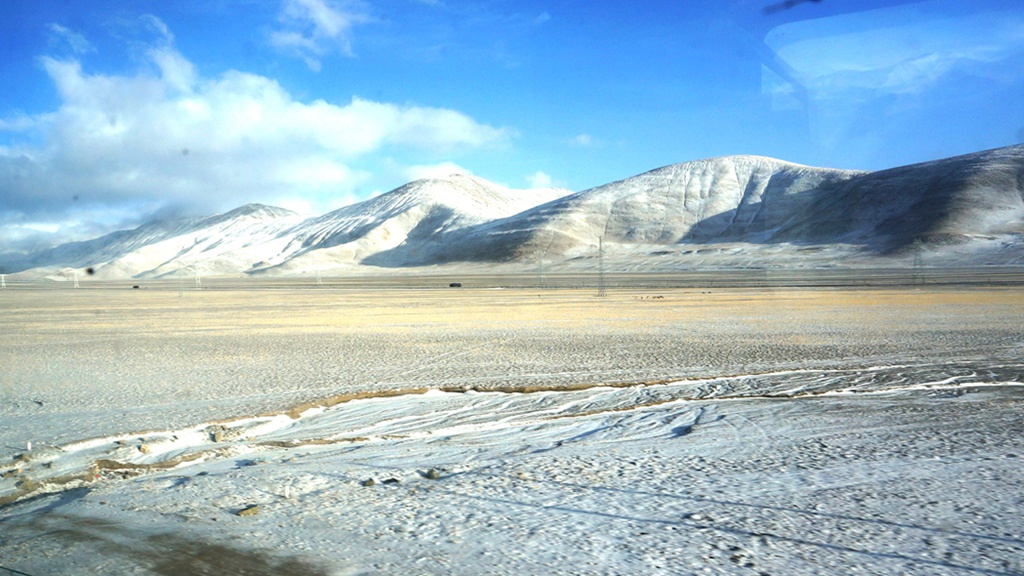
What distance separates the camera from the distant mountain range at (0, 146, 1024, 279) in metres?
108

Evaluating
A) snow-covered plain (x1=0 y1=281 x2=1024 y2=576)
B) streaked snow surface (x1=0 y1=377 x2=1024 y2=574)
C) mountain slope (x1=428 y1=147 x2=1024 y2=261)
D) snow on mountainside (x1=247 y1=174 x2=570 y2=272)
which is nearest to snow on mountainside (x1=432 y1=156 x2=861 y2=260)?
mountain slope (x1=428 y1=147 x2=1024 y2=261)

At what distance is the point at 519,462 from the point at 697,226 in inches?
5523

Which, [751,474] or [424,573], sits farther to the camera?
[751,474]

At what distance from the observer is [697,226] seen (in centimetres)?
14225

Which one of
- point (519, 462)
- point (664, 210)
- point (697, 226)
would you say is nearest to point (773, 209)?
point (697, 226)

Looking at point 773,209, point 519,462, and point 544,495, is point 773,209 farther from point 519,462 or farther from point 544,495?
point 544,495

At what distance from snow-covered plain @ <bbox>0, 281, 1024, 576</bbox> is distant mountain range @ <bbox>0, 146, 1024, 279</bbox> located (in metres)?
88.8

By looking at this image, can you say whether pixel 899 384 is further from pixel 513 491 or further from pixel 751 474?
pixel 513 491

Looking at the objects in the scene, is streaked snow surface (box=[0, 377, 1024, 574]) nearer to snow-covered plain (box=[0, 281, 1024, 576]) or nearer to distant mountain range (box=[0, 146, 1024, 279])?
snow-covered plain (box=[0, 281, 1024, 576])

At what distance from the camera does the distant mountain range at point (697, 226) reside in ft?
356

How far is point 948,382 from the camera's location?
10242 mm

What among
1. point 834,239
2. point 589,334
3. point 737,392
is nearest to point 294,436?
point 737,392

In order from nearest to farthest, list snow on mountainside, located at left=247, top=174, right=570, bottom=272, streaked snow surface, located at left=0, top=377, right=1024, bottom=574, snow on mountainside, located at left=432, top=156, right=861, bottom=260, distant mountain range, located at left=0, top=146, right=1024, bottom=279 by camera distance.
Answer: streaked snow surface, located at left=0, top=377, right=1024, bottom=574 < distant mountain range, located at left=0, top=146, right=1024, bottom=279 < snow on mountainside, located at left=432, top=156, right=861, bottom=260 < snow on mountainside, located at left=247, top=174, right=570, bottom=272

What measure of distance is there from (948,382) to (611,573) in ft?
26.2
